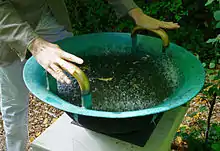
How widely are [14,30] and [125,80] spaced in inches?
19.1

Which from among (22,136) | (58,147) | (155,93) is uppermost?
(155,93)

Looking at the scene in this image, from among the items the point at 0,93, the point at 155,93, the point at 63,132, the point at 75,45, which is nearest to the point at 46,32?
the point at 75,45

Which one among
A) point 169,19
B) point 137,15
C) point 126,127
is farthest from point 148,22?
point 169,19

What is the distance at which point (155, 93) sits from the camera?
4.46ft

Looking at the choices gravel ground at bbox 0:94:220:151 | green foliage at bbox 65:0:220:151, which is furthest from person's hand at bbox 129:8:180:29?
Result: gravel ground at bbox 0:94:220:151

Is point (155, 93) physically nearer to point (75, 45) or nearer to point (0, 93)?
point (75, 45)

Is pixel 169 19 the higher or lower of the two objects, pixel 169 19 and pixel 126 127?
the lower

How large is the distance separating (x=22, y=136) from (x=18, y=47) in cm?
80

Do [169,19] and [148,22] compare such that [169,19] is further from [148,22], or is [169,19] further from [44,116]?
[148,22]

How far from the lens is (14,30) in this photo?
1326mm

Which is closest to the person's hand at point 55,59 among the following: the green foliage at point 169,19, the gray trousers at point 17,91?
the gray trousers at point 17,91

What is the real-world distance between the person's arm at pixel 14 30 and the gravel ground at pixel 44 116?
1.31m

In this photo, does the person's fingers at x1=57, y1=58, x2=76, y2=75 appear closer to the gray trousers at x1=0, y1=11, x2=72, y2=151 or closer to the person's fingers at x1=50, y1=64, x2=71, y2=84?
the person's fingers at x1=50, y1=64, x2=71, y2=84

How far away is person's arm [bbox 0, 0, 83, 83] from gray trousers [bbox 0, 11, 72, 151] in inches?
15.1
